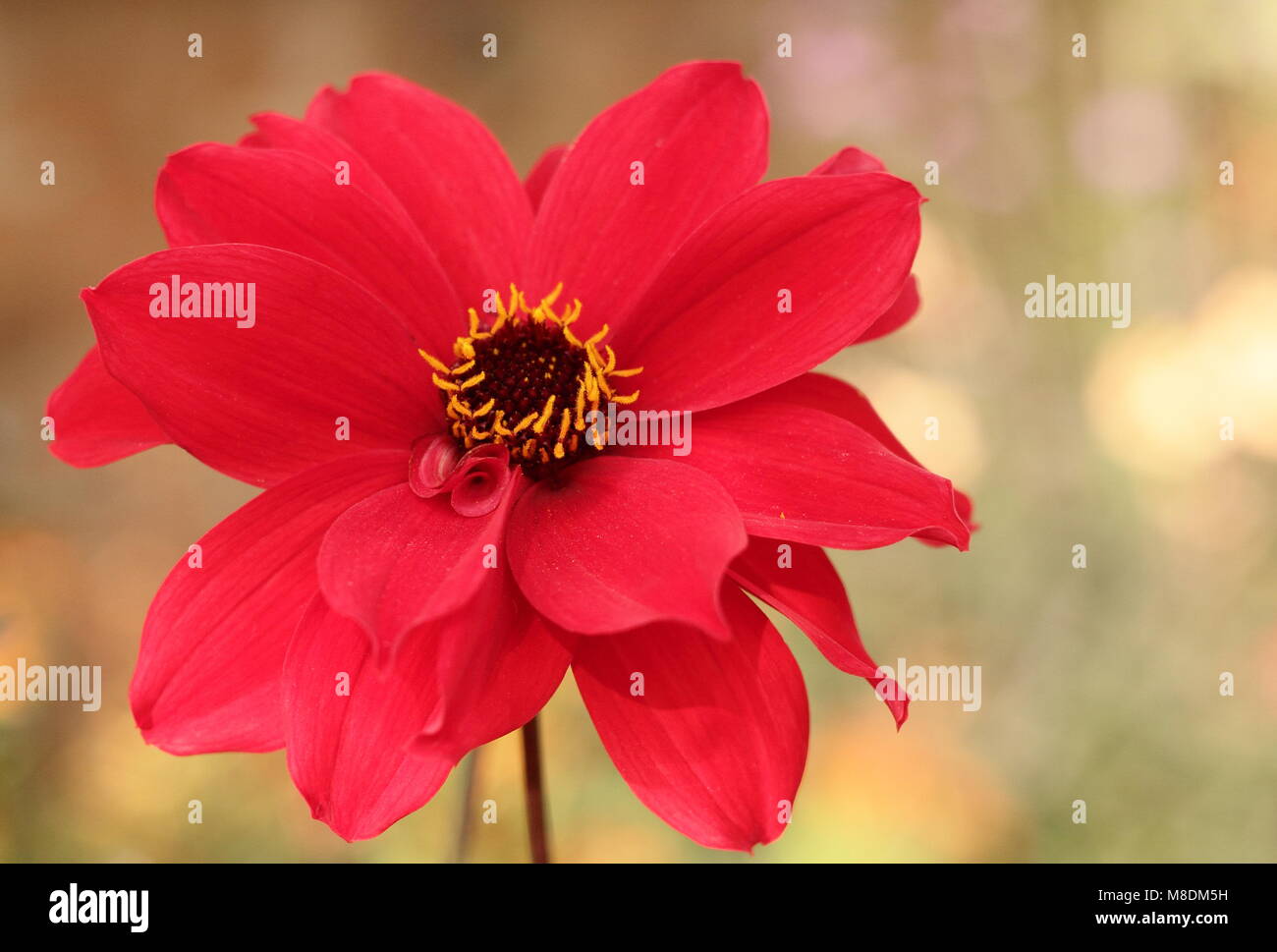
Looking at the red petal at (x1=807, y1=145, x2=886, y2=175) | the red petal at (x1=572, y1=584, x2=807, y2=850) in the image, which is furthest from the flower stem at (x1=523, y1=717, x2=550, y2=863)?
the red petal at (x1=807, y1=145, x2=886, y2=175)

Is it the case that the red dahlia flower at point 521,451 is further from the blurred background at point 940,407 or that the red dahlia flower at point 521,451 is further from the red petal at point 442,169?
A: the blurred background at point 940,407

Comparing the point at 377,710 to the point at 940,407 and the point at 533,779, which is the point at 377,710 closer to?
the point at 533,779

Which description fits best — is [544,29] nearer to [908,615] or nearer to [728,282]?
[908,615]

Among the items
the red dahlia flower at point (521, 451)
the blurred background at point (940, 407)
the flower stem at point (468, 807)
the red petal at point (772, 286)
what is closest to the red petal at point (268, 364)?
the red dahlia flower at point (521, 451)

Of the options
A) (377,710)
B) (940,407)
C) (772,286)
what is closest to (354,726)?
(377,710)

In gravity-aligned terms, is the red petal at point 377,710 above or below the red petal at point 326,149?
below

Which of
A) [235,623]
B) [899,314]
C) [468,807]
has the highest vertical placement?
[899,314]
